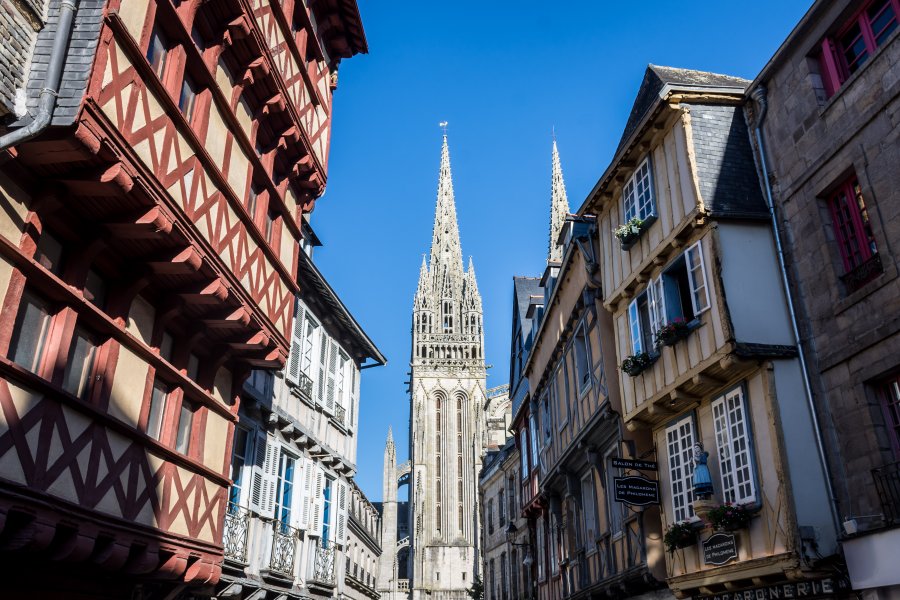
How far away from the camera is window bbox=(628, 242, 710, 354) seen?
11852 millimetres

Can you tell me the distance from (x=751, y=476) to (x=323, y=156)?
10238mm

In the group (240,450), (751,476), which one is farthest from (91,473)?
(751,476)

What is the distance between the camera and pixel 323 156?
16.5m

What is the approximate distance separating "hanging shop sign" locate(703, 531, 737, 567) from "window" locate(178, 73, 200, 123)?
29.7 feet

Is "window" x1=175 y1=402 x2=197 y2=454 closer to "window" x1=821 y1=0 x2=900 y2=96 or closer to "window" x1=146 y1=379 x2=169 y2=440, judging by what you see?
"window" x1=146 y1=379 x2=169 y2=440

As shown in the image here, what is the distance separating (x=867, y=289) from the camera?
958cm

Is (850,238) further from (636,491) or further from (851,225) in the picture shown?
(636,491)

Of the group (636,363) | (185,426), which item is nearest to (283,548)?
(185,426)

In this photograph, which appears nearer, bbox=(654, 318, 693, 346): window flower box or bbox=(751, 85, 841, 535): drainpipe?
bbox=(751, 85, 841, 535): drainpipe

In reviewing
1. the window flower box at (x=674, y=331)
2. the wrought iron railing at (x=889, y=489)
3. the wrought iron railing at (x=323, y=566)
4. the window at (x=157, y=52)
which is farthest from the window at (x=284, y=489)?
the wrought iron railing at (x=889, y=489)

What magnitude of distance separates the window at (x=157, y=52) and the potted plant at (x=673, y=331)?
7812mm

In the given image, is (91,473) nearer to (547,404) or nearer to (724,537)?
(724,537)

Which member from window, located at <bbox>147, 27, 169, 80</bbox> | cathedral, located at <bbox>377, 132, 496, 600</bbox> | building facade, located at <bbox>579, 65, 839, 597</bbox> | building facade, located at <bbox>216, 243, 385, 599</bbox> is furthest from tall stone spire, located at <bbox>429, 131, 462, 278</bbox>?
window, located at <bbox>147, 27, 169, 80</bbox>

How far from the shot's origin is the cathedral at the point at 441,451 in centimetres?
8944
